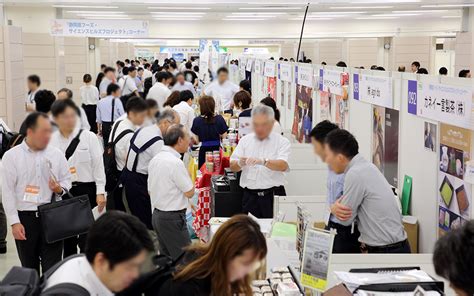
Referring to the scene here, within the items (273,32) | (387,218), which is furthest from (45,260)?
(273,32)

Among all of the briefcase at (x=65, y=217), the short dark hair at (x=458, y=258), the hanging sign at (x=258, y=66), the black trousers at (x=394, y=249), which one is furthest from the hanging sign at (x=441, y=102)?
the hanging sign at (x=258, y=66)

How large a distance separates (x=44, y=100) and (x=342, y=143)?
6.82ft

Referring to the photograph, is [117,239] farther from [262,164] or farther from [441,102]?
[262,164]

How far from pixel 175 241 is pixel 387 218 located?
1.97 m

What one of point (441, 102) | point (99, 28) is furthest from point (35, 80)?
point (99, 28)

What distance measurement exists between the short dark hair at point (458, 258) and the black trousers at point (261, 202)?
3846 millimetres

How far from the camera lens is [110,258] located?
88.7 inches

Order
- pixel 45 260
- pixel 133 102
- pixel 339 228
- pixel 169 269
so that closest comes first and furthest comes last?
pixel 169 269, pixel 133 102, pixel 339 228, pixel 45 260

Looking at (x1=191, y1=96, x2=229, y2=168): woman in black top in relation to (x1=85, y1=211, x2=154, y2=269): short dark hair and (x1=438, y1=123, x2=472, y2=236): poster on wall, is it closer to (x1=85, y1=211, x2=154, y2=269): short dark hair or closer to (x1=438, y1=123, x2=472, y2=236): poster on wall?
(x1=438, y1=123, x2=472, y2=236): poster on wall

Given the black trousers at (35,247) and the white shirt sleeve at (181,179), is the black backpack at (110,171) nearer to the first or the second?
the white shirt sleeve at (181,179)

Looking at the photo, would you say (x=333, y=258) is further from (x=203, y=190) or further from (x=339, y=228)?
(x=203, y=190)

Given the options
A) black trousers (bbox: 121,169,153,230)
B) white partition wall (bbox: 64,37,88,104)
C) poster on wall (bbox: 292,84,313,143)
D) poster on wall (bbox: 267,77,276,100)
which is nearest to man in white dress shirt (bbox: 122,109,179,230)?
black trousers (bbox: 121,169,153,230)

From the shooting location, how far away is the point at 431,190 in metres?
4.86

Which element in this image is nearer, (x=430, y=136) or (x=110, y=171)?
(x=430, y=136)
